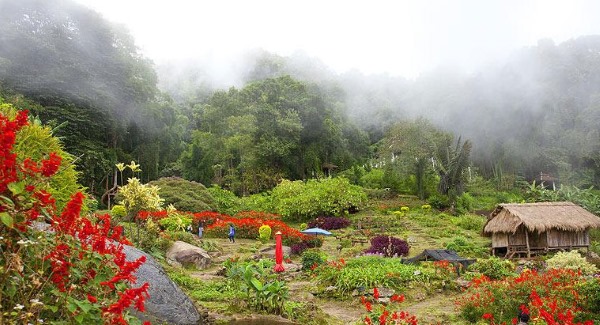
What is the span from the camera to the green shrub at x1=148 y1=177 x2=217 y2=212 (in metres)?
27.7

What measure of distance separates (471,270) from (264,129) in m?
27.0

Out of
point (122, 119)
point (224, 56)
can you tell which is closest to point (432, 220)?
point (122, 119)

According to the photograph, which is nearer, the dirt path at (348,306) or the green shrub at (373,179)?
the dirt path at (348,306)

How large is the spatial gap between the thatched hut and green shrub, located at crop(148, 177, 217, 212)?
16.8 meters

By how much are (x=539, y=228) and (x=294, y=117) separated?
2382 cm

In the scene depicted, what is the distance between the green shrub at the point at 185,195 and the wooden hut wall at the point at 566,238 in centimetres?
1913

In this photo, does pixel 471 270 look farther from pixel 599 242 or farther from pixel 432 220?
pixel 432 220

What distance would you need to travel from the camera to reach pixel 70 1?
1283 inches

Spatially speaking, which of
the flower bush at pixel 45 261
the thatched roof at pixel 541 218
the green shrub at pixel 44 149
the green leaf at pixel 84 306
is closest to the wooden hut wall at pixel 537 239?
the thatched roof at pixel 541 218

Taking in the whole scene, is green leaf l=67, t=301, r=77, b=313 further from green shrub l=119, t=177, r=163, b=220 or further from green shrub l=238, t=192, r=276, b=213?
green shrub l=238, t=192, r=276, b=213

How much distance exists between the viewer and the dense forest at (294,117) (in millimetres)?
29750

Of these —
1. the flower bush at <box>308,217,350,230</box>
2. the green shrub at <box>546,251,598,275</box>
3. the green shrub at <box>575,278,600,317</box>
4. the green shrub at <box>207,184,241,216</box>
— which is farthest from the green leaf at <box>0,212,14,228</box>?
the green shrub at <box>207,184,241,216</box>

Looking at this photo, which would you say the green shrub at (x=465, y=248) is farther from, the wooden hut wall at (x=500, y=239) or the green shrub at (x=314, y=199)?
the green shrub at (x=314, y=199)

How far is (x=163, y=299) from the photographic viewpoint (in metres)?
7.58
